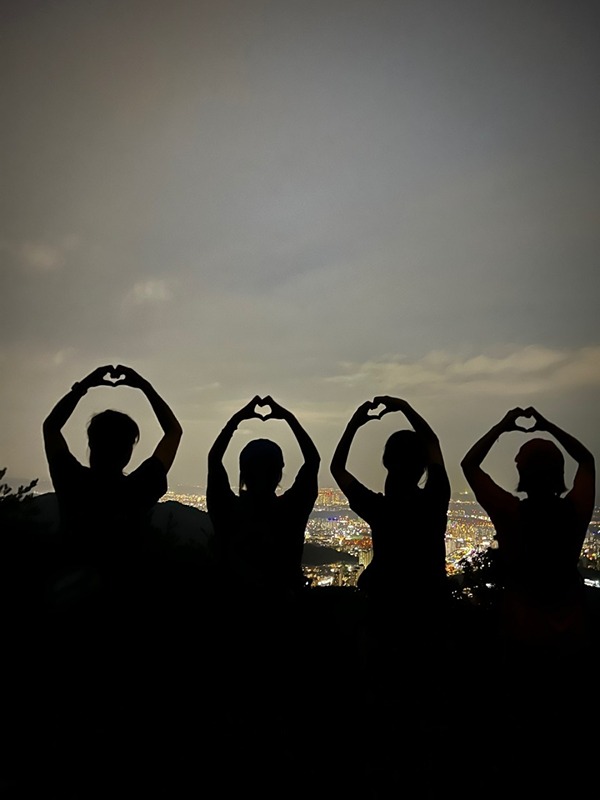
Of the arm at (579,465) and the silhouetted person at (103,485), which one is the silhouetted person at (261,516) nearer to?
the silhouetted person at (103,485)

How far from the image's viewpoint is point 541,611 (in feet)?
9.07

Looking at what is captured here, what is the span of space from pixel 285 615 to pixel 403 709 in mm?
801

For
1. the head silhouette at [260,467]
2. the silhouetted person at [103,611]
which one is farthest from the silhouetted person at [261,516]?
the silhouetted person at [103,611]

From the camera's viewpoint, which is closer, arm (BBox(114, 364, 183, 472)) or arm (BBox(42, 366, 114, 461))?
arm (BBox(42, 366, 114, 461))

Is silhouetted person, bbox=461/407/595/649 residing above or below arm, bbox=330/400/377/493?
below

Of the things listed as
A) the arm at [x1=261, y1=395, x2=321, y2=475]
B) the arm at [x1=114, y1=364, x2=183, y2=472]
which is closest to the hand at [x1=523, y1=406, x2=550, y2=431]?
the arm at [x1=261, y1=395, x2=321, y2=475]

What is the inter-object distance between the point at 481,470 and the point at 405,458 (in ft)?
A: 1.79

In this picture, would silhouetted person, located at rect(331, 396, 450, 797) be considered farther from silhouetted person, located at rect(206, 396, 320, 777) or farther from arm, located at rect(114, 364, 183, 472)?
arm, located at rect(114, 364, 183, 472)

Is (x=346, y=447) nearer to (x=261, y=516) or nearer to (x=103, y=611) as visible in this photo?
(x=261, y=516)

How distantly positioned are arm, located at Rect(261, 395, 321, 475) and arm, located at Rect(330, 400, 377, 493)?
0.12 meters

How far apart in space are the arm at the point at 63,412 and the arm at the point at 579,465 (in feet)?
9.66

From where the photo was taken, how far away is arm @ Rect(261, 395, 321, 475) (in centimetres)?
347

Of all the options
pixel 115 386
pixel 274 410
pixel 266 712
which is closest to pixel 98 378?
pixel 115 386

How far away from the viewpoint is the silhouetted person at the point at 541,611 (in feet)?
7.87
